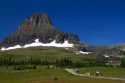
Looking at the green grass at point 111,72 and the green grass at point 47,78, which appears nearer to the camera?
the green grass at point 47,78

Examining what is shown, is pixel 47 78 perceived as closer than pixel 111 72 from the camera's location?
Yes

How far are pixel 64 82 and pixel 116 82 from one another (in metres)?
12.0

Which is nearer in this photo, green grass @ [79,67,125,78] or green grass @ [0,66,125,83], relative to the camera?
green grass @ [0,66,125,83]

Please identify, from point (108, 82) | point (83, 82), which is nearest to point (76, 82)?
point (83, 82)

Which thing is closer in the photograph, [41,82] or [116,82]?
[116,82]

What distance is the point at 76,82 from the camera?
8769cm

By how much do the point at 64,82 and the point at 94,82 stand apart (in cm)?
688

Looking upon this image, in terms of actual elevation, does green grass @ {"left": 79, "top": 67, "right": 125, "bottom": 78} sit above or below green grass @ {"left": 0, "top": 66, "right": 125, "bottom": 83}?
above

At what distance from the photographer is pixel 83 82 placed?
286 ft

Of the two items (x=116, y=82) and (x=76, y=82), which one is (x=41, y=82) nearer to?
(x=76, y=82)

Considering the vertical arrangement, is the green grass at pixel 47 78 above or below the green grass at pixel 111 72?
below

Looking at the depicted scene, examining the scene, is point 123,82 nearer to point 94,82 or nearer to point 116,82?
point 116,82

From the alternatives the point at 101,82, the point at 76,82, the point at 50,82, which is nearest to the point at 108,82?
the point at 101,82

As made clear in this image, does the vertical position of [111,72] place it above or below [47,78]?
above
